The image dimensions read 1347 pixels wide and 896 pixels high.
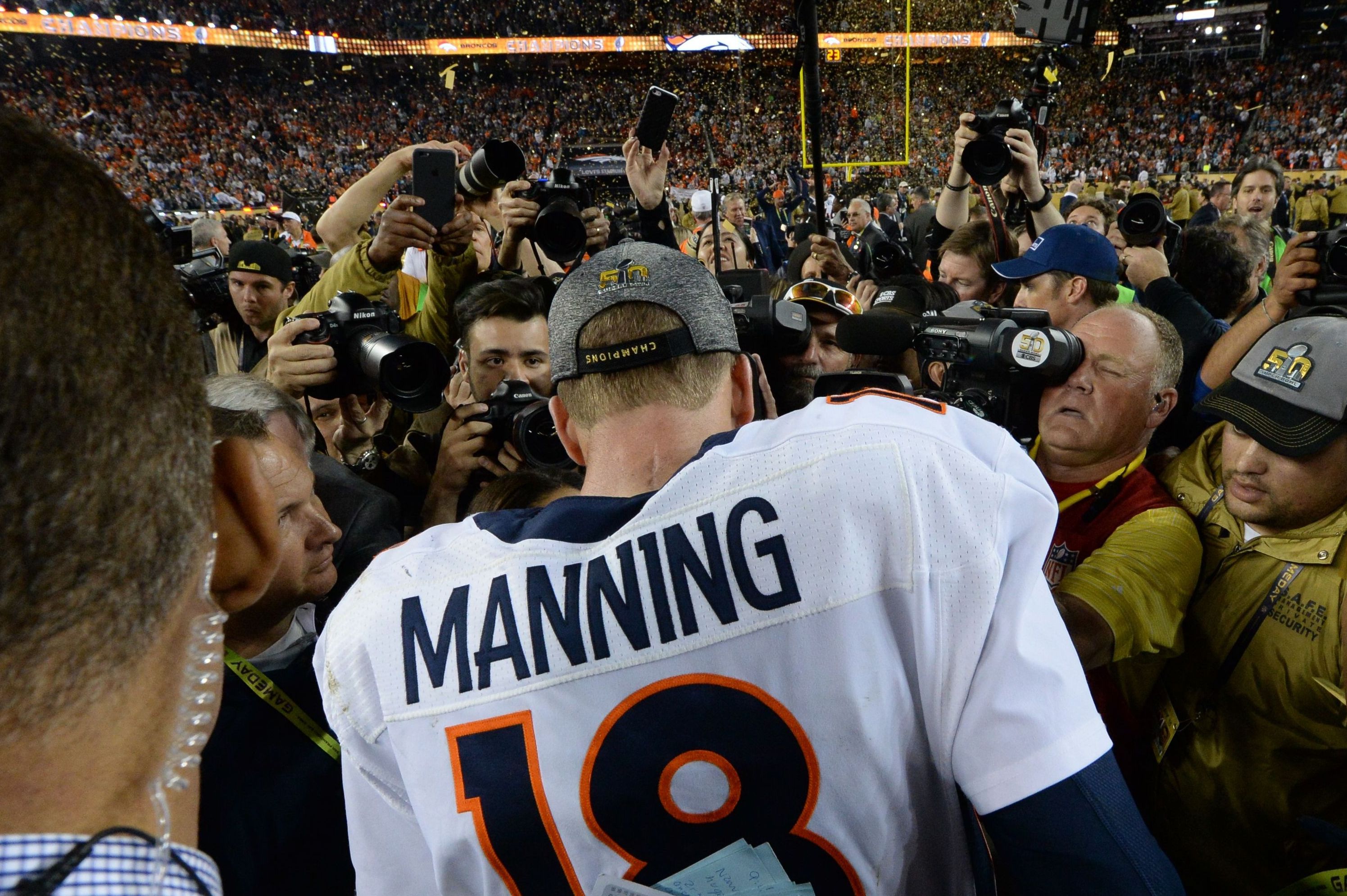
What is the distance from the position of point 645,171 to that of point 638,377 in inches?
90.7

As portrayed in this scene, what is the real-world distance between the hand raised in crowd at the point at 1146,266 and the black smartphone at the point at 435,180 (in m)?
2.66

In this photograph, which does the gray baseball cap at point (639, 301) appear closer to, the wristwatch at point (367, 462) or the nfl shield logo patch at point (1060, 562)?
the nfl shield logo patch at point (1060, 562)

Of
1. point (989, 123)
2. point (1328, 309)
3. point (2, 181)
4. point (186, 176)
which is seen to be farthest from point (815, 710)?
point (186, 176)

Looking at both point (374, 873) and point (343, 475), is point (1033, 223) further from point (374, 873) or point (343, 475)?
point (374, 873)

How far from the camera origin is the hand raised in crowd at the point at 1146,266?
3.45 meters

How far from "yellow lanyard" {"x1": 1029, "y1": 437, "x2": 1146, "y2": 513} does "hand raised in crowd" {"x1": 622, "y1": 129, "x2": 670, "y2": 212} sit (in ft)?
6.43

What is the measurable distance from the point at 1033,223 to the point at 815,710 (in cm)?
334

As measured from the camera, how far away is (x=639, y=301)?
3.92 ft

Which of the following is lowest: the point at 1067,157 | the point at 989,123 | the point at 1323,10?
the point at 1067,157

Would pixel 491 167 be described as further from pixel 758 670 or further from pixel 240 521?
pixel 240 521

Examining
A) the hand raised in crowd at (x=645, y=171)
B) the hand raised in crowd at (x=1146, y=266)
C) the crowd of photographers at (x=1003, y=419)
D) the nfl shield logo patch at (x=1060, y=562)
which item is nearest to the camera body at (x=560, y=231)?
the crowd of photographers at (x=1003, y=419)

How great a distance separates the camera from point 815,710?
2.99 feet

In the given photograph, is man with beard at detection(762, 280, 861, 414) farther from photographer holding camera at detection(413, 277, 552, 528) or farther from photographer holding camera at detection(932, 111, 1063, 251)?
photographer holding camera at detection(932, 111, 1063, 251)

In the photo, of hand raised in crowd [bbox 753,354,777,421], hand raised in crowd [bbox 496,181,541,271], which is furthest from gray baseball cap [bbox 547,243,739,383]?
hand raised in crowd [bbox 496,181,541,271]
